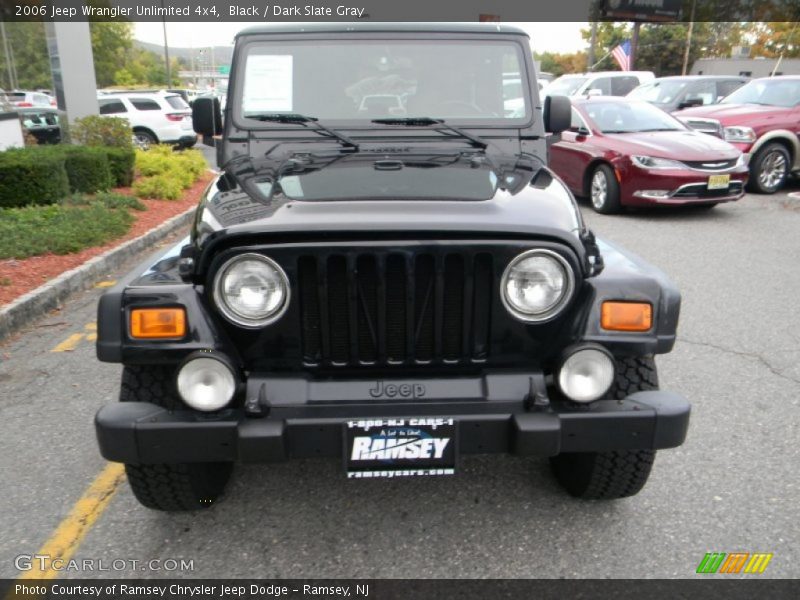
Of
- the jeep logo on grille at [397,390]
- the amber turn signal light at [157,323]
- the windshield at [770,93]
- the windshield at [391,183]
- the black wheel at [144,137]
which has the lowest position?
the black wheel at [144,137]

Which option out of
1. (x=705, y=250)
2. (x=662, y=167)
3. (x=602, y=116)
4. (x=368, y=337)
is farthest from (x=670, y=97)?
(x=368, y=337)

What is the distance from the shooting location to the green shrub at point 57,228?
623 cm

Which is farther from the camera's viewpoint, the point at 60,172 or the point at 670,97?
the point at 670,97

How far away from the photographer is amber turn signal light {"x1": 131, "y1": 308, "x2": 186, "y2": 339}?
2.24 metres

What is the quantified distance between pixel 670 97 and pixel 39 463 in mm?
13657

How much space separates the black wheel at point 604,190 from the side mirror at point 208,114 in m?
6.39

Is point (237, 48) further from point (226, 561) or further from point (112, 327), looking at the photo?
point (226, 561)

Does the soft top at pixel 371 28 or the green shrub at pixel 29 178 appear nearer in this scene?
the soft top at pixel 371 28

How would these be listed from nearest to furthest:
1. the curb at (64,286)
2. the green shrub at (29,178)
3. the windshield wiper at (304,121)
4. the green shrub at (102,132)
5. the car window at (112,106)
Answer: the windshield wiper at (304,121)
the curb at (64,286)
the green shrub at (29,178)
the green shrub at (102,132)
the car window at (112,106)

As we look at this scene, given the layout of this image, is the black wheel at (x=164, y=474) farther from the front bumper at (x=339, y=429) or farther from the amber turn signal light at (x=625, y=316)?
the amber turn signal light at (x=625, y=316)

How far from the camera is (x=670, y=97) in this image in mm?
13680

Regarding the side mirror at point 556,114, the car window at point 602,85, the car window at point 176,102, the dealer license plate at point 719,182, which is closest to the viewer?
the side mirror at point 556,114

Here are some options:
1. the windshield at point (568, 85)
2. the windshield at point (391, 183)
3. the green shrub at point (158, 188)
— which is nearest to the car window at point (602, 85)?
the windshield at point (568, 85)

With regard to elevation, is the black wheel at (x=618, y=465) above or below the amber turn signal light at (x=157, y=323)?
below
